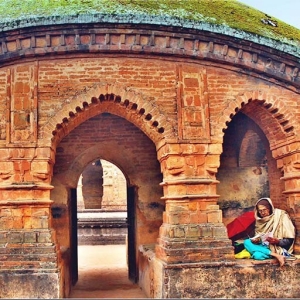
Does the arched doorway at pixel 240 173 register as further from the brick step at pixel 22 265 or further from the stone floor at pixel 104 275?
the brick step at pixel 22 265

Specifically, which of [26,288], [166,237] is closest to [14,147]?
[26,288]

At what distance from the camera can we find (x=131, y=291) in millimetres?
8039

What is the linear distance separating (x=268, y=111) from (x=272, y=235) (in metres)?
1.96

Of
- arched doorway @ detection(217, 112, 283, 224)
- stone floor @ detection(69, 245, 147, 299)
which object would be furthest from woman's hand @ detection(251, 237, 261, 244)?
stone floor @ detection(69, 245, 147, 299)

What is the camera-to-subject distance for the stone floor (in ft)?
25.9

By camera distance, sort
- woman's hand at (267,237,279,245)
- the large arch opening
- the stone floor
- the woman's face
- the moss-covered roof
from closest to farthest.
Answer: the moss-covered roof
woman's hand at (267,237,279,245)
the woman's face
the stone floor
the large arch opening

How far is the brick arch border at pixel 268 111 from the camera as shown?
6828 millimetres

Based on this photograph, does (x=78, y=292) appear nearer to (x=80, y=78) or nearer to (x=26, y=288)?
(x=26, y=288)

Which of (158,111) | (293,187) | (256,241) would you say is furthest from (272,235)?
(158,111)

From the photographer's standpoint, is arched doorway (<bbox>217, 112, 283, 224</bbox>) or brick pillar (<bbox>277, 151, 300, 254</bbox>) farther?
arched doorway (<bbox>217, 112, 283, 224</bbox>)

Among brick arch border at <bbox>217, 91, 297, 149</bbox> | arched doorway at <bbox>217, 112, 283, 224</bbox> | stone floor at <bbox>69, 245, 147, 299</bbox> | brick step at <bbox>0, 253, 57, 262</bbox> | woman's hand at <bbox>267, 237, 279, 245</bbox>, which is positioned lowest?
stone floor at <bbox>69, 245, 147, 299</bbox>

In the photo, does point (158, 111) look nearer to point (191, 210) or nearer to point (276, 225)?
point (191, 210)

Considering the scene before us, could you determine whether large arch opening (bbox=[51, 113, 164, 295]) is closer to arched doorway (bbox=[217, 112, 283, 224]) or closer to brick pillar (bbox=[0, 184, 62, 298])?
arched doorway (bbox=[217, 112, 283, 224])

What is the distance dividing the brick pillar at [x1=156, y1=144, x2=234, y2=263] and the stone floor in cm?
171
